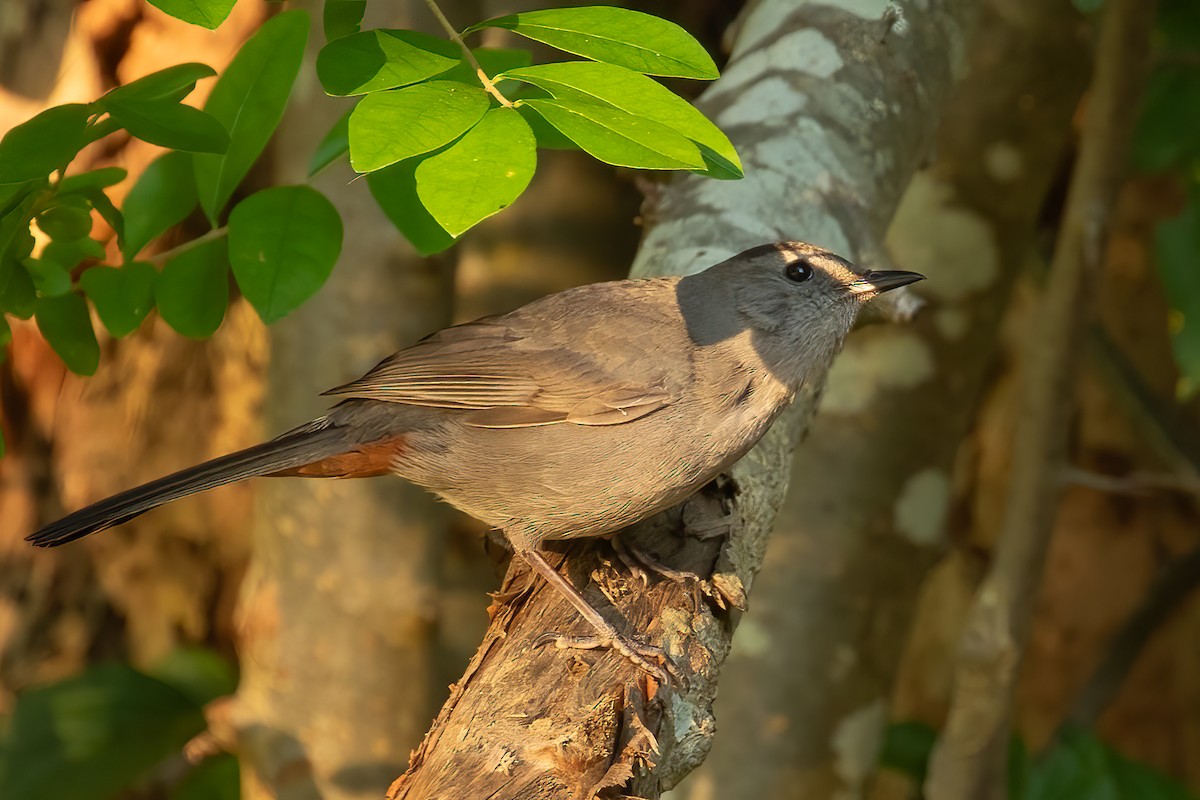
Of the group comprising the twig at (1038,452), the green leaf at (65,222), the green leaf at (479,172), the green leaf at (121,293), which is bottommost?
the twig at (1038,452)

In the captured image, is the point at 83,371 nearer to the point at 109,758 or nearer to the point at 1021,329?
the point at 109,758

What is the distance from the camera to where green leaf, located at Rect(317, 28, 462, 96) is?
4.84 ft

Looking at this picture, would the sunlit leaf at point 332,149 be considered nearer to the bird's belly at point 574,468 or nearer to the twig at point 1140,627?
the bird's belly at point 574,468

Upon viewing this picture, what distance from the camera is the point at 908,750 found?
4359mm

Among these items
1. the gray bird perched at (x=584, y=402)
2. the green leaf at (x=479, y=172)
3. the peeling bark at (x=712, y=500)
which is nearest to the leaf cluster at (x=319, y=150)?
the green leaf at (x=479, y=172)

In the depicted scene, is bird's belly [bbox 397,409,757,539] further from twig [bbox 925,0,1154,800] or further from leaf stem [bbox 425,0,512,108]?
twig [bbox 925,0,1154,800]

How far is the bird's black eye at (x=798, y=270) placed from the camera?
8.23 feet

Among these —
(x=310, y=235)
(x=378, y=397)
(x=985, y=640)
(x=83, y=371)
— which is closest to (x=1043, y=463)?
(x=985, y=640)

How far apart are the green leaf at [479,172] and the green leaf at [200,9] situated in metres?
0.30

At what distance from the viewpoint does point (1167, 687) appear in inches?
213

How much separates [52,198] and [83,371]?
35 cm

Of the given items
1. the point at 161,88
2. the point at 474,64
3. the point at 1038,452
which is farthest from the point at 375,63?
the point at 1038,452

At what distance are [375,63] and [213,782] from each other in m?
3.34

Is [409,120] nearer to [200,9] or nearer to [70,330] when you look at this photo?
[200,9]
